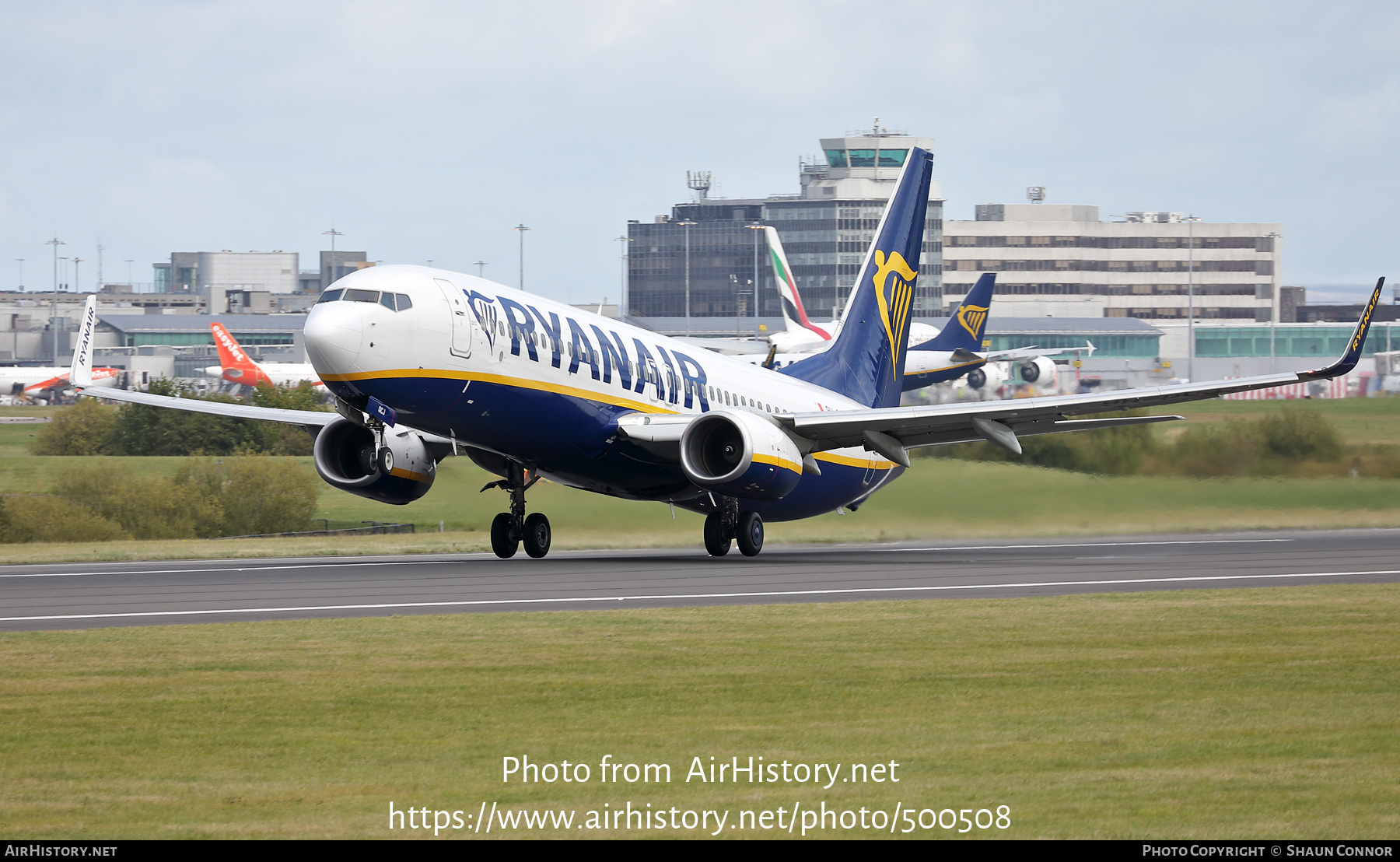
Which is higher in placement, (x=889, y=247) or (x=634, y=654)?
(x=889, y=247)

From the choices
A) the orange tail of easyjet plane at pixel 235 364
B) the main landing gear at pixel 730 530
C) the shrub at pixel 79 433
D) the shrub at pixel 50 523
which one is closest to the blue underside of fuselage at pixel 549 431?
the main landing gear at pixel 730 530

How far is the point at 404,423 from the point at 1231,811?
63.3 ft

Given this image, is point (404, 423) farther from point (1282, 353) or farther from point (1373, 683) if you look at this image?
point (1282, 353)

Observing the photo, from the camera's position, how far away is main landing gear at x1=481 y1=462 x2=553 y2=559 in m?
30.4

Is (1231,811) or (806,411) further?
(806,411)

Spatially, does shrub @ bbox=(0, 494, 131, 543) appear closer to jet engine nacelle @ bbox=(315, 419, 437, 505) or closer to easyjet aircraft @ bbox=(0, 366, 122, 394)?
jet engine nacelle @ bbox=(315, 419, 437, 505)

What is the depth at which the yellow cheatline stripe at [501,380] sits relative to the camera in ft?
81.3

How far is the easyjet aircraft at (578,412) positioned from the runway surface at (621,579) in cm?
154

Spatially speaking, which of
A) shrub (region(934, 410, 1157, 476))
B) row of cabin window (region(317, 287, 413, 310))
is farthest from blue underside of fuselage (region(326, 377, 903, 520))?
shrub (region(934, 410, 1157, 476))

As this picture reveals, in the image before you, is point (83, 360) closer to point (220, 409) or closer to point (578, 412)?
point (220, 409)

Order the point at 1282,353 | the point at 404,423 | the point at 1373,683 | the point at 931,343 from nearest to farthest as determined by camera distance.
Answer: the point at 1373,683, the point at 404,423, the point at 931,343, the point at 1282,353

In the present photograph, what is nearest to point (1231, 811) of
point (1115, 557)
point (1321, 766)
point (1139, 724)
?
point (1321, 766)

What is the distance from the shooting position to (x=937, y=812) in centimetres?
905

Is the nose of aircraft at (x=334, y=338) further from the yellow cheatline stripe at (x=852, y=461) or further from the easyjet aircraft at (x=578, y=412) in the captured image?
the yellow cheatline stripe at (x=852, y=461)
